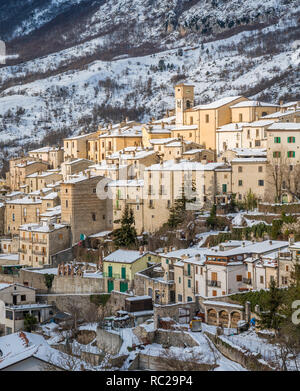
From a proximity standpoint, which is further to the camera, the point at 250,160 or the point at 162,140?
the point at 162,140

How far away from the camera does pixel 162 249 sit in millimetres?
44062

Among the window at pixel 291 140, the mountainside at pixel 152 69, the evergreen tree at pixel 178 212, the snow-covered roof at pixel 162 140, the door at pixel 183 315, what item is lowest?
the door at pixel 183 315

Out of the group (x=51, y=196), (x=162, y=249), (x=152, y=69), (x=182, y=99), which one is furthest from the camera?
(x=152, y=69)

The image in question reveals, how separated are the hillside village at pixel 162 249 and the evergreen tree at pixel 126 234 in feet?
0.30

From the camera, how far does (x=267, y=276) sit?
111ft

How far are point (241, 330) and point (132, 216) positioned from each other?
18.6m

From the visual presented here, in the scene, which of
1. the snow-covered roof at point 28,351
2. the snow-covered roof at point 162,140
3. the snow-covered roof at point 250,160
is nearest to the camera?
the snow-covered roof at point 28,351

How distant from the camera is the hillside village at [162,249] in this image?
31.5 m

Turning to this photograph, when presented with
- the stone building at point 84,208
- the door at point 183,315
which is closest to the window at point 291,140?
the stone building at point 84,208

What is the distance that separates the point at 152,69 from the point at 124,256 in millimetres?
112665

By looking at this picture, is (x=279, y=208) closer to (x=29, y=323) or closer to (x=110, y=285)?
(x=110, y=285)

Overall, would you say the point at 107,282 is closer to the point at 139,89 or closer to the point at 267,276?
the point at 267,276

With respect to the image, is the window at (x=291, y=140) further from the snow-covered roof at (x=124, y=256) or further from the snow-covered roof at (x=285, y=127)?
the snow-covered roof at (x=124, y=256)

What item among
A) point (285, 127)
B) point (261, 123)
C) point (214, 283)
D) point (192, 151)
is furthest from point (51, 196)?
point (214, 283)
